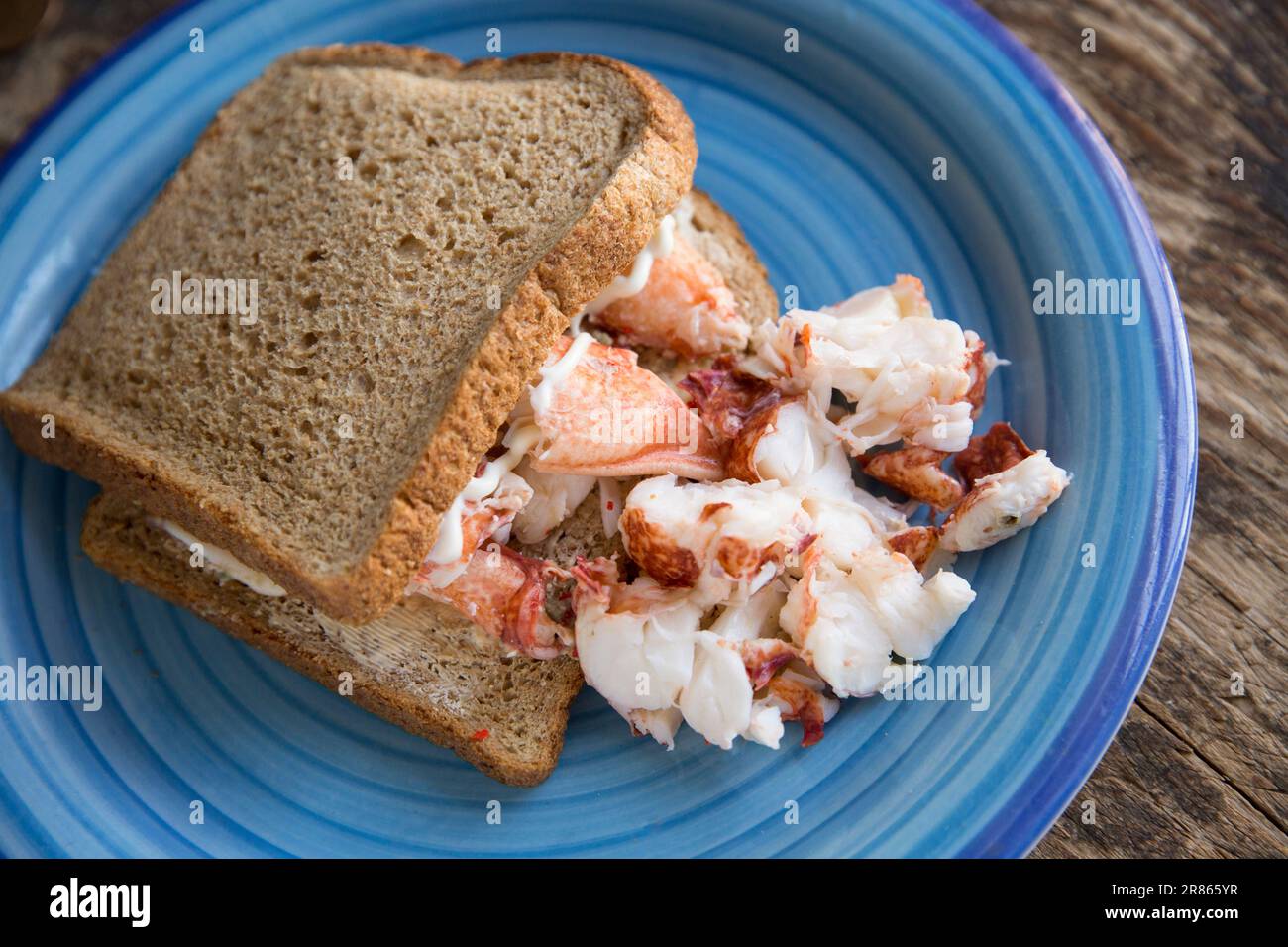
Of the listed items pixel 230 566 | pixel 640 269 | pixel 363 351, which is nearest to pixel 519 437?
pixel 363 351

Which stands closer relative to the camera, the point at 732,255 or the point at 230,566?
the point at 230,566

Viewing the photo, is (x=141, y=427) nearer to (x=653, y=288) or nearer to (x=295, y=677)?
(x=295, y=677)

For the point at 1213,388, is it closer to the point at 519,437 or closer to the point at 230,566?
the point at 519,437

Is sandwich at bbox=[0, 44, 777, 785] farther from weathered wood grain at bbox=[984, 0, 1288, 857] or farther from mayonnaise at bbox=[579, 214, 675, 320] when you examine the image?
weathered wood grain at bbox=[984, 0, 1288, 857]

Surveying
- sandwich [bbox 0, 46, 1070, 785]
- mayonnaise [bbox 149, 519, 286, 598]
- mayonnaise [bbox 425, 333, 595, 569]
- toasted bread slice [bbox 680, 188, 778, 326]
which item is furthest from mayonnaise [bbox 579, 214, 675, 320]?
mayonnaise [bbox 149, 519, 286, 598]

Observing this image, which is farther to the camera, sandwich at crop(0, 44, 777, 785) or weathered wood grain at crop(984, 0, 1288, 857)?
weathered wood grain at crop(984, 0, 1288, 857)
